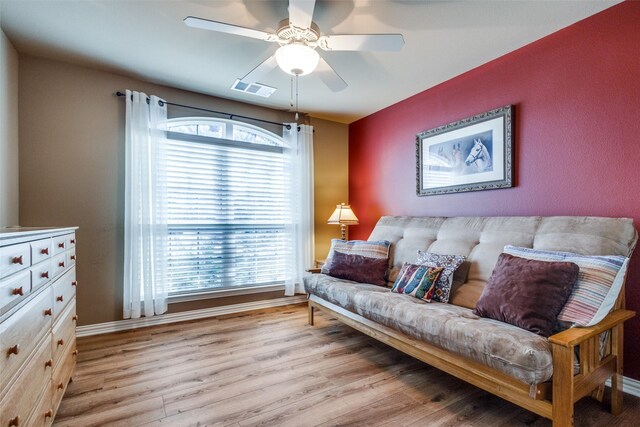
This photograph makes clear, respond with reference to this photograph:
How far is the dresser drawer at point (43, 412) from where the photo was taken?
1284 mm

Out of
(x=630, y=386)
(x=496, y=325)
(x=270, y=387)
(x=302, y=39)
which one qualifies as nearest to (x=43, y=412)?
(x=270, y=387)

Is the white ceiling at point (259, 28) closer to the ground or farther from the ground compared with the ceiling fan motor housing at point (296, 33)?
farther from the ground

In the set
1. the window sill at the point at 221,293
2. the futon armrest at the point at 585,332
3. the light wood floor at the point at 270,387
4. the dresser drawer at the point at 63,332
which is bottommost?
the light wood floor at the point at 270,387

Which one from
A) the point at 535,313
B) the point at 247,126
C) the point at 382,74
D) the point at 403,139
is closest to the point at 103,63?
the point at 247,126

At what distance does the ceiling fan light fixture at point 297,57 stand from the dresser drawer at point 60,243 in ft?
5.26

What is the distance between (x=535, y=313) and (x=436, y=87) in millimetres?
2400

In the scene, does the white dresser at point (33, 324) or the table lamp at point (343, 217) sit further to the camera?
the table lamp at point (343, 217)

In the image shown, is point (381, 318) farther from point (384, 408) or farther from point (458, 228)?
point (458, 228)

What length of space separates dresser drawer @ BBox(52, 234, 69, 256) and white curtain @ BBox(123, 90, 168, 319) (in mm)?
1064

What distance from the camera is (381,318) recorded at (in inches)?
85.7

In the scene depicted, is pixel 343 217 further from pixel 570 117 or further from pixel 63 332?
pixel 63 332

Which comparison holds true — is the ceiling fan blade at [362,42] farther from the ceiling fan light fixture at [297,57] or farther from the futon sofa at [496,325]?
the futon sofa at [496,325]

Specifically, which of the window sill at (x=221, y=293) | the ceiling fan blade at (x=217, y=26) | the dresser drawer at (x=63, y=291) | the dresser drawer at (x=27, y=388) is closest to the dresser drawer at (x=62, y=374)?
the dresser drawer at (x=27, y=388)

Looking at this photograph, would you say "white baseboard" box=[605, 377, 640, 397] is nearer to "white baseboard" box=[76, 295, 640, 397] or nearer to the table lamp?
the table lamp
